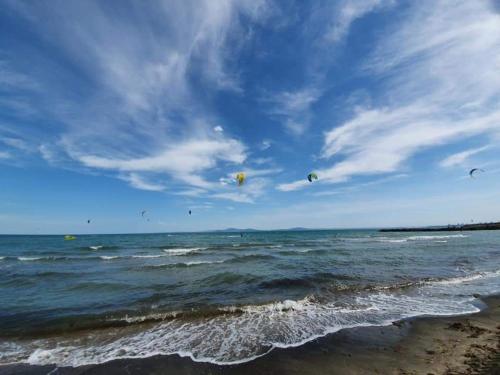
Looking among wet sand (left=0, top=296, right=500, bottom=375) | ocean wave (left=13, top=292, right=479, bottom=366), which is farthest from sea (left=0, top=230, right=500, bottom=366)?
wet sand (left=0, top=296, right=500, bottom=375)

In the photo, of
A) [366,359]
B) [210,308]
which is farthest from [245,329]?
[366,359]

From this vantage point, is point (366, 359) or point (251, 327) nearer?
point (366, 359)

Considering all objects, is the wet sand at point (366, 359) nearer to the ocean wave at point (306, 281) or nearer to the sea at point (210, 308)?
the sea at point (210, 308)

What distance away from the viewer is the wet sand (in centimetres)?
566

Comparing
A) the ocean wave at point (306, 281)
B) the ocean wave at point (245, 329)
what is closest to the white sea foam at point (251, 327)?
the ocean wave at point (245, 329)

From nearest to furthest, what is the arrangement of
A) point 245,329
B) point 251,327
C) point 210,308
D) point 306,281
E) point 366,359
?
point 366,359, point 245,329, point 251,327, point 210,308, point 306,281

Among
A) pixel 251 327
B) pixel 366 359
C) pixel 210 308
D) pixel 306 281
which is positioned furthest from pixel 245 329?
pixel 306 281

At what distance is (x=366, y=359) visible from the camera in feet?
20.1

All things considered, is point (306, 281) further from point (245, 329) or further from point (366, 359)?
point (366, 359)

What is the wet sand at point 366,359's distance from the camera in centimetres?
566

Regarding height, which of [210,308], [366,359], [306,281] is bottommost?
[366,359]

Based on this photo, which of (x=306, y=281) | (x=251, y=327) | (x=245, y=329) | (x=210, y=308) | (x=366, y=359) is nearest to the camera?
(x=366, y=359)

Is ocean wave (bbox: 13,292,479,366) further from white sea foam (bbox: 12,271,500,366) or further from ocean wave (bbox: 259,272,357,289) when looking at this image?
ocean wave (bbox: 259,272,357,289)

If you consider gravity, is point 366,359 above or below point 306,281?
below
